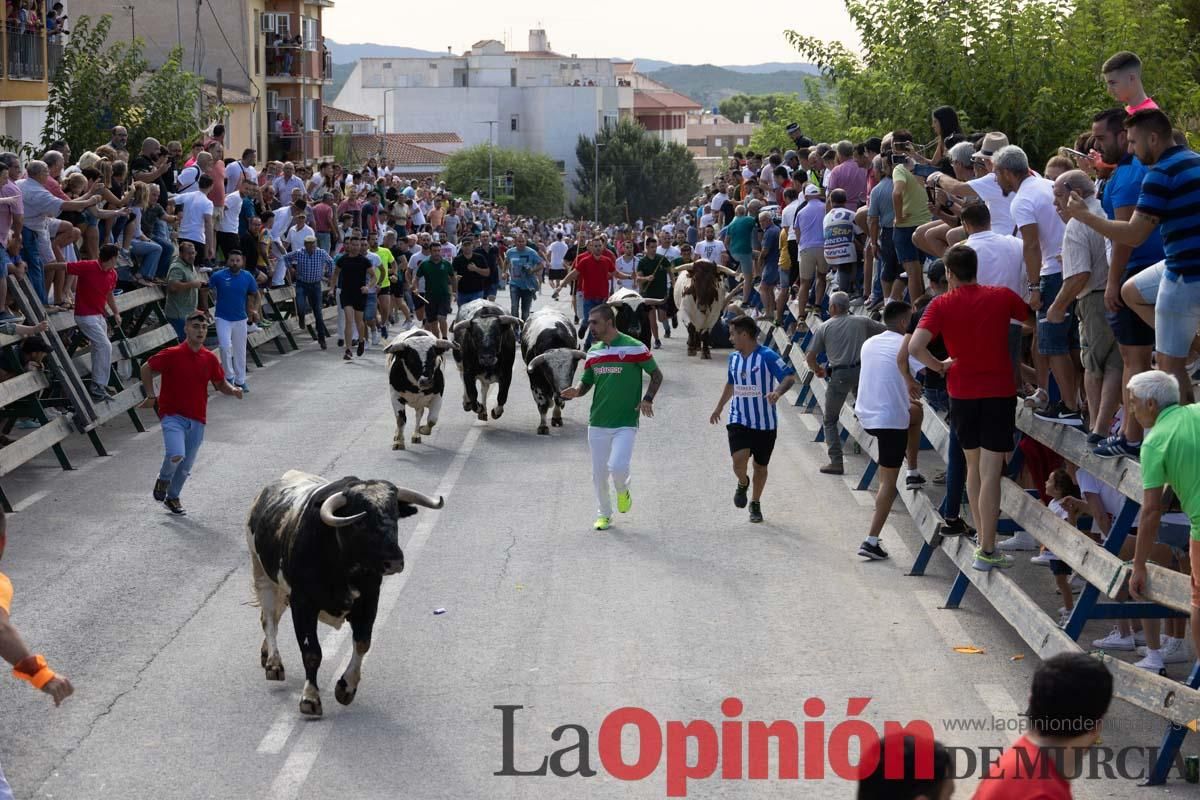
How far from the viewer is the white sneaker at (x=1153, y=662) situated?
10219mm

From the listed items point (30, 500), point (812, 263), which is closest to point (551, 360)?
point (812, 263)

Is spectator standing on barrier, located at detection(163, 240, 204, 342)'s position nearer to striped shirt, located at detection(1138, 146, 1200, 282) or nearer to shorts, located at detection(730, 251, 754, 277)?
shorts, located at detection(730, 251, 754, 277)

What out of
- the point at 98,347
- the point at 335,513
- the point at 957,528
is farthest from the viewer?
the point at 98,347

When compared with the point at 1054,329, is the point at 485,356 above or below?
below

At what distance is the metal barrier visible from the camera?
8.63 meters

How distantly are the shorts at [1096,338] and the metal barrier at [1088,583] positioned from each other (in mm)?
500

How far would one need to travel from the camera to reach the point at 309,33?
73500mm

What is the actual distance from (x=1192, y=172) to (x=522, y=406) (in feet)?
45.7

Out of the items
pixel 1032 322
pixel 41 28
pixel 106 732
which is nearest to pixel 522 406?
pixel 1032 322

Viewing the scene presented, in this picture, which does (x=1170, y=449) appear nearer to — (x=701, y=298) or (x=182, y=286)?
(x=182, y=286)

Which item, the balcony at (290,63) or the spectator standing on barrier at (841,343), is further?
the balcony at (290,63)

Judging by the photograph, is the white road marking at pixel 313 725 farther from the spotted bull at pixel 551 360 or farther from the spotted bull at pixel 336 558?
the spotted bull at pixel 551 360

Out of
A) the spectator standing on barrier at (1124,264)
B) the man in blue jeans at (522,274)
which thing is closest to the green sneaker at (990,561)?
the spectator standing on barrier at (1124,264)

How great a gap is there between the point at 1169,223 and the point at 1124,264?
720 millimetres
